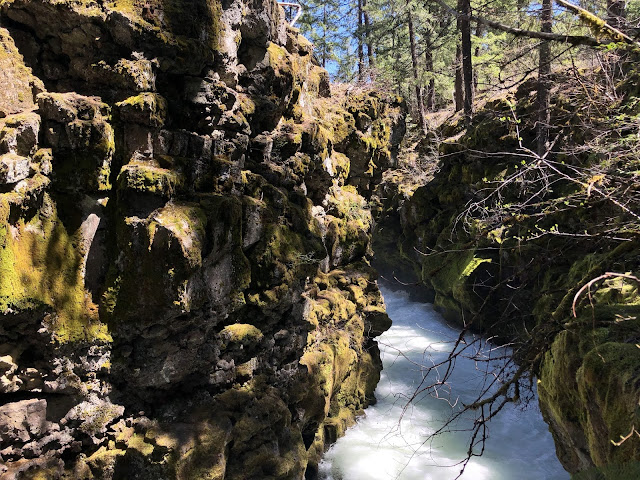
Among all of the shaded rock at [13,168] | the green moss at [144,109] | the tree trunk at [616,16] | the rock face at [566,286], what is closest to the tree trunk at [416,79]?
the rock face at [566,286]

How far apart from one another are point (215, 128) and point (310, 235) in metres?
2.58

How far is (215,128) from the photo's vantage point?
6.38 m

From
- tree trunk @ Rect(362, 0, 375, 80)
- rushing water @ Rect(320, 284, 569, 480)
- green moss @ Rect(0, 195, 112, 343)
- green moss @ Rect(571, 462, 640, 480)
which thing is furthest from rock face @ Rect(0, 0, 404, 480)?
tree trunk @ Rect(362, 0, 375, 80)

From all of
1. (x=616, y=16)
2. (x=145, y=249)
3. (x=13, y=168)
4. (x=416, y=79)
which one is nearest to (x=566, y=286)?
(x=616, y=16)

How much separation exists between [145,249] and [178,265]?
0.48m

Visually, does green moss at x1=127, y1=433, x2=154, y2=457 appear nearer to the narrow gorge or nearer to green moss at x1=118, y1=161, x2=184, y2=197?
the narrow gorge

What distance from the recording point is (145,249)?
526 cm

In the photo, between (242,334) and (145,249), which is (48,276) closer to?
(145,249)

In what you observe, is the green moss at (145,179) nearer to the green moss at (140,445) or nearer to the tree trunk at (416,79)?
the green moss at (140,445)

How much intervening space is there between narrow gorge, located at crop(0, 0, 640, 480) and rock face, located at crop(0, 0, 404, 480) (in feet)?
0.08

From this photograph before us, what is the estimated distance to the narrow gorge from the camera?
4562 millimetres

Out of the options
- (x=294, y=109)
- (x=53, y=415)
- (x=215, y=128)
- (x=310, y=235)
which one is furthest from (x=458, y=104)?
(x=53, y=415)

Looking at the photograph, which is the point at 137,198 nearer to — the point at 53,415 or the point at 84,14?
the point at 84,14

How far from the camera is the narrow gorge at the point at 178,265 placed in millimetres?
4562
